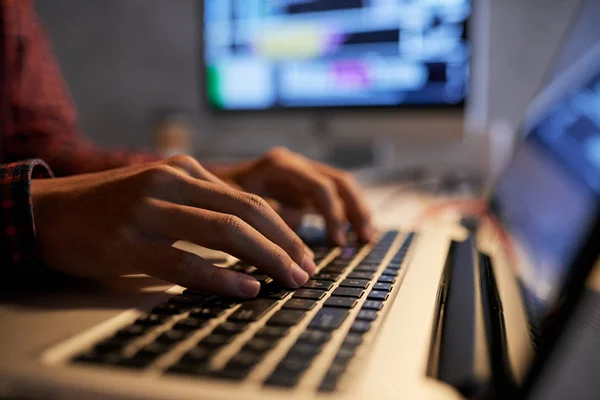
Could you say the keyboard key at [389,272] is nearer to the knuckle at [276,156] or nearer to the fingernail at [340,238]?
the fingernail at [340,238]

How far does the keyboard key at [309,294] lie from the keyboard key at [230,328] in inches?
2.7

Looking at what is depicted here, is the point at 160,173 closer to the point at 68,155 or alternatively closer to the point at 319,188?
the point at 319,188

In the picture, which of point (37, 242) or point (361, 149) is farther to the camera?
point (361, 149)

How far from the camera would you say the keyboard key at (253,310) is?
30 cm

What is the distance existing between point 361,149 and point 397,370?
1048 millimetres

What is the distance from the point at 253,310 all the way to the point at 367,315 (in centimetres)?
7

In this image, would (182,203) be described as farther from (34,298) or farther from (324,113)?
(324,113)

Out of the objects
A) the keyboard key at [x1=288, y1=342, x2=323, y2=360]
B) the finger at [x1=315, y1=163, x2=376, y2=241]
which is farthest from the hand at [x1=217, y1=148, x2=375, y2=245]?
the keyboard key at [x1=288, y1=342, x2=323, y2=360]

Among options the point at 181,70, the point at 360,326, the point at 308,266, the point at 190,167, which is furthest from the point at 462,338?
the point at 181,70

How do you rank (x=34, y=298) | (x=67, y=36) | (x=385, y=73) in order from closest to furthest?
(x=34, y=298)
(x=385, y=73)
(x=67, y=36)

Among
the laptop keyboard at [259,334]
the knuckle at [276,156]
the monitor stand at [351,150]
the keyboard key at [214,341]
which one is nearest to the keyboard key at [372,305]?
the laptop keyboard at [259,334]

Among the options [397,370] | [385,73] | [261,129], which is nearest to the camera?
[397,370]

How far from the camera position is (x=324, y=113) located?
49.5 inches

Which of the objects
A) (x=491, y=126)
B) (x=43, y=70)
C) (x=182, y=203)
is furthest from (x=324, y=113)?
(x=182, y=203)
